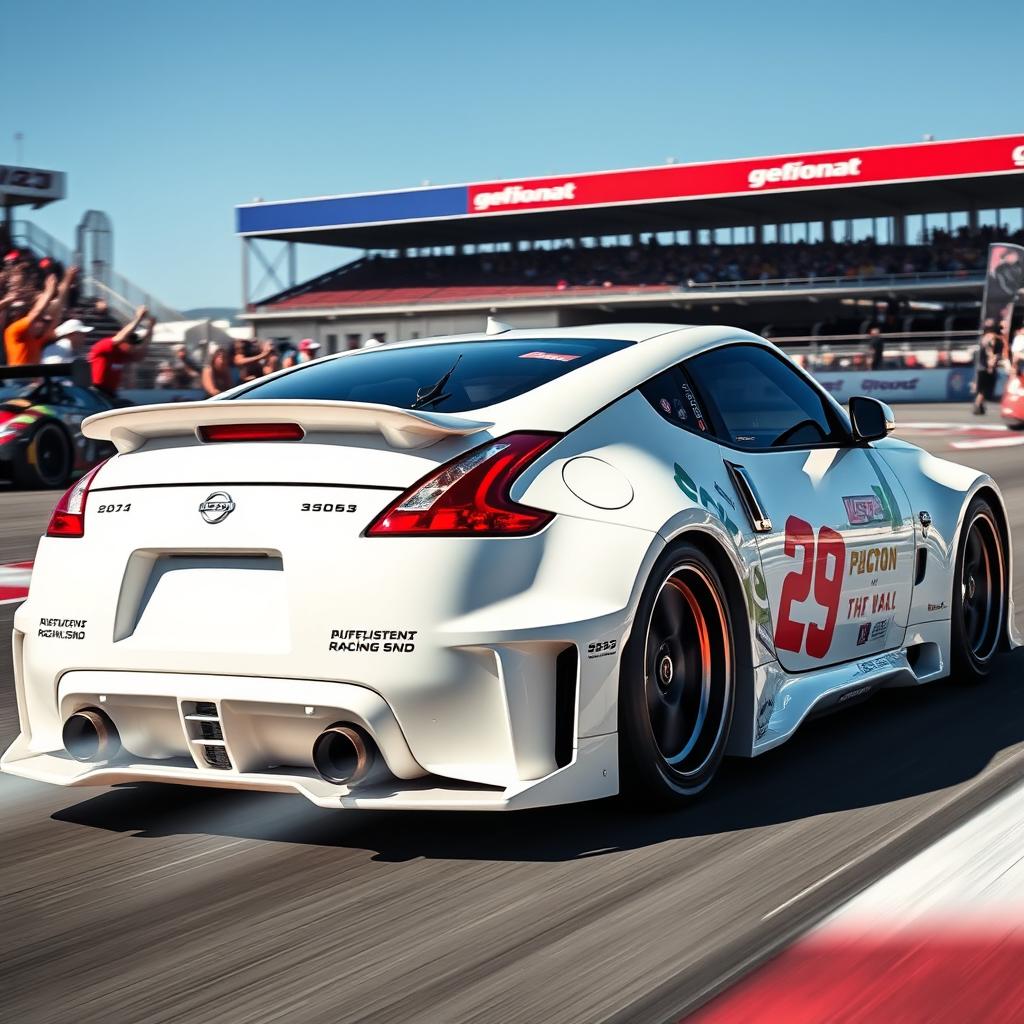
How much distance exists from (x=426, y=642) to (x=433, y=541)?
242 mm

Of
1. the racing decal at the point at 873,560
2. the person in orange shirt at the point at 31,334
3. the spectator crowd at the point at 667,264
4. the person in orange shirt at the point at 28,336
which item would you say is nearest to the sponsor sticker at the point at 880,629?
the racing decal at the point at 873,560

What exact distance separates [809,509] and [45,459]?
12.5 meters

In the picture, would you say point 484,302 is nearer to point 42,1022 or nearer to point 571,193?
point 571,193

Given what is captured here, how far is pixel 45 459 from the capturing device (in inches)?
632

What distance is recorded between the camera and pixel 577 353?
4590mm

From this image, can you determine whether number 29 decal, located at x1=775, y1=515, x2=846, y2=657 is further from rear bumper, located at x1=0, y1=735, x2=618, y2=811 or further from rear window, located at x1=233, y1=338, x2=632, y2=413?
rear bumper, located at x1=0, y1=735, x2=618, y2=811

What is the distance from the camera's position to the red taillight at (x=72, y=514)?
165 inches

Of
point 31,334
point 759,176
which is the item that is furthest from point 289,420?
point 759,176

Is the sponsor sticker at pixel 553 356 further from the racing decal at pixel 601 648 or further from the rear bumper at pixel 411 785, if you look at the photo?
the rear bumper at pixel 411 785

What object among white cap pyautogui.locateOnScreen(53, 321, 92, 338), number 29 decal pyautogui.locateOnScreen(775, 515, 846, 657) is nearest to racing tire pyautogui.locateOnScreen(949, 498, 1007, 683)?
number 29 decal pyautogui.locateOnScreen(775, 515, 846, 657)

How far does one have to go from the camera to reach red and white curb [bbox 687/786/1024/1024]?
9.45 feet

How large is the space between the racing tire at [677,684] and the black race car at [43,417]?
1228 cm

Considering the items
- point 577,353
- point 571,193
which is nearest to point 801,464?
point 577,353

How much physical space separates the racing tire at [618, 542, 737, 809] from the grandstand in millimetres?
40819
